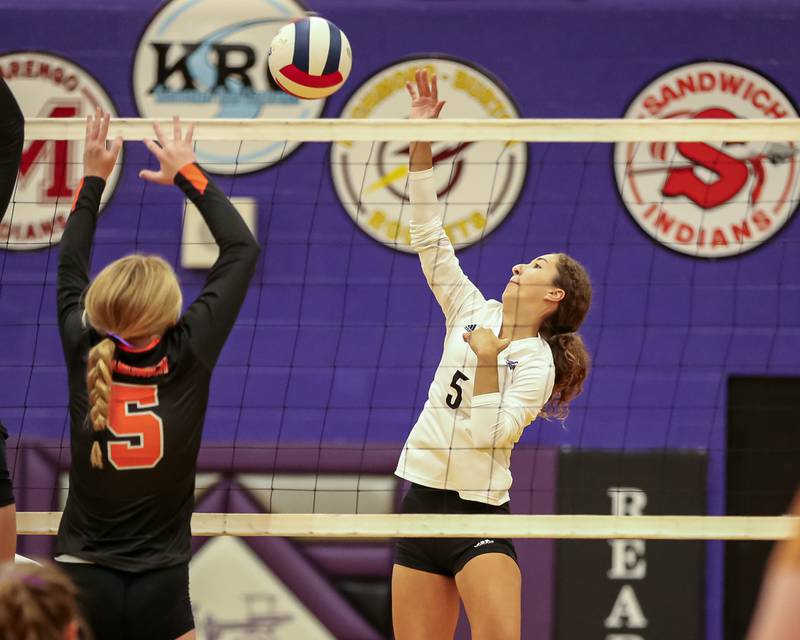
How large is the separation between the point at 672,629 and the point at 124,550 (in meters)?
3.91

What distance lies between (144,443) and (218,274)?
18.9 inches

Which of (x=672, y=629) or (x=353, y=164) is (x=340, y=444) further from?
(x=672, y=629)

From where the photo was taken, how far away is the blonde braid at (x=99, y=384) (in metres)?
2.94

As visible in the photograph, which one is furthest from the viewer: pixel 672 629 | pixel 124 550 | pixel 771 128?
pixel 672 629

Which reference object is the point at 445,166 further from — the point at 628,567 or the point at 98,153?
the point at 98,153

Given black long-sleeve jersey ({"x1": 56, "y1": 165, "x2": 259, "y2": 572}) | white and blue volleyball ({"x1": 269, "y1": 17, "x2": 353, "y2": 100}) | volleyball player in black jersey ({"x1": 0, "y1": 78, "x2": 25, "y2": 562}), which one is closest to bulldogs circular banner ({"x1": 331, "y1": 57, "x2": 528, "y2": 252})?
white and blue volleyball ({"x1": 269, "y1": 17, "x2": 353, "y2": 100})

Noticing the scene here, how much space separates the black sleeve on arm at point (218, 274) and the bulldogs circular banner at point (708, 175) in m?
3.57

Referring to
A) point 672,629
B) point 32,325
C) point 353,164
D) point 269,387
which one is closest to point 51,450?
point 32,325

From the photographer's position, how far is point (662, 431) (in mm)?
6281

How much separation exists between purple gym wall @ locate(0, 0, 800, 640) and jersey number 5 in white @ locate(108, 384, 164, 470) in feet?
10.8

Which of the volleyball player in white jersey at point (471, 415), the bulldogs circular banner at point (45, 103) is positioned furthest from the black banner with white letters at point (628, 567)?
the bulldogs circular banner at point (45, 103)

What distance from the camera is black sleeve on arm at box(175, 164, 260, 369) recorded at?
10.00 ft

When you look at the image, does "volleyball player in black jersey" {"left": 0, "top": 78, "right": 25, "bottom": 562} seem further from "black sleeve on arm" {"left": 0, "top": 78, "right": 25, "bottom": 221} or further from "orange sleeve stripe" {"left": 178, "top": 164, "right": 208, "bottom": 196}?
"orange sleeve stripe" {"left": 178, "top": 164, "right": 208, "bottom": 196}

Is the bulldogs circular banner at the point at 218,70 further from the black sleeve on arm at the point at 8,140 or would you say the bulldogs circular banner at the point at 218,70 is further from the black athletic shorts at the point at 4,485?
the black athletic shorts at the point at 4,485
